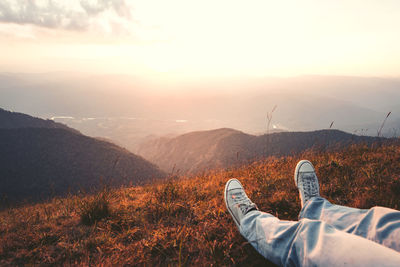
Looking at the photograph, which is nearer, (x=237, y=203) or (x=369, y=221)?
(x=369, y=221)

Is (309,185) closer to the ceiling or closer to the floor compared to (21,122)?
closer to the ceiling

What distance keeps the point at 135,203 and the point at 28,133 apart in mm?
70229

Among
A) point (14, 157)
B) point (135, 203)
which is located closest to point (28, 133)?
point (14, 157)

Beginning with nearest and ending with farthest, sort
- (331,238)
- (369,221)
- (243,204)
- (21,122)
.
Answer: (331,238) < (369,221) < (243,204) < (21,122)

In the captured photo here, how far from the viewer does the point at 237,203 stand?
2.49 m

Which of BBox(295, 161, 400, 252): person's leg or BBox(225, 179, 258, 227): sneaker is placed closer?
BBox(295, 161, 400, 252): person's leg

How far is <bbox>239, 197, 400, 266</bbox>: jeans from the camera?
1.26m

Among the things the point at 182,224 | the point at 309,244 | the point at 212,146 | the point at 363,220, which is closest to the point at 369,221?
the point at 363,220

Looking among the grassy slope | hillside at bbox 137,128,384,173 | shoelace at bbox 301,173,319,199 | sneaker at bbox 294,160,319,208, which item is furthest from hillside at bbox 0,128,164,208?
shoelace at bbox 301,173,319,199

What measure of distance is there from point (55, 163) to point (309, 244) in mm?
58093

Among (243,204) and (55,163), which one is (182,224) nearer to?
(243,204)

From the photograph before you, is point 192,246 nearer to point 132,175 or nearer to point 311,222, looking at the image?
point 311,222

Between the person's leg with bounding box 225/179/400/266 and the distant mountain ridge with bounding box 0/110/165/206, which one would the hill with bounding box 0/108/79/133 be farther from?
the person's leg with bounding box 225/179/400/266

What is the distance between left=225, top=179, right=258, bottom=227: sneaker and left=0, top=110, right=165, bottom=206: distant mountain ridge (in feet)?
123
